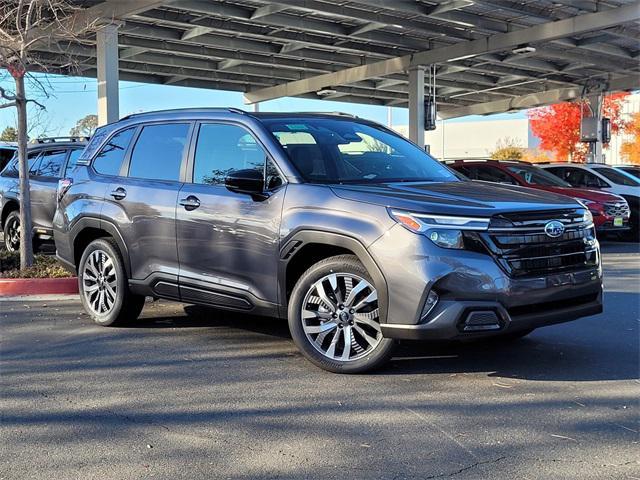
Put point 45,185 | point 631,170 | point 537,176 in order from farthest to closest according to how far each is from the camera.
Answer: point 631,170 → point 537,176 → point 45,185

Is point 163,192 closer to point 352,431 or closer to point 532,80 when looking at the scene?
point 352,431

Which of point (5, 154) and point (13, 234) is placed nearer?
point (13, 234)

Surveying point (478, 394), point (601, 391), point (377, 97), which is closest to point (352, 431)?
point (478, 394)

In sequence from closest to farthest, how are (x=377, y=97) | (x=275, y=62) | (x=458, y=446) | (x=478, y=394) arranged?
(x=458, y=446) → (x=478, y=394) → (x=275, y=62) → (x=377, y=97)

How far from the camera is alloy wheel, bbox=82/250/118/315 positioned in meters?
6.68

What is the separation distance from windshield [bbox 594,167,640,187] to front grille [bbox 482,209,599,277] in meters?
11.6

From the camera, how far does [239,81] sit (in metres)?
31.1

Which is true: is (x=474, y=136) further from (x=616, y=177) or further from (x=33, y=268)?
(x=33, y=268)

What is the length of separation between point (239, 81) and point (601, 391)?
27.9 m

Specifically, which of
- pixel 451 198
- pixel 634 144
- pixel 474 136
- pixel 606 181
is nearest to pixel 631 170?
pixel 606 181

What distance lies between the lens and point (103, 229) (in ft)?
Result: 22.1

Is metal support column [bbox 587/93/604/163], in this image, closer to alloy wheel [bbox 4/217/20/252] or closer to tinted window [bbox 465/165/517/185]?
tinted window [bbox 465/165/517/185]

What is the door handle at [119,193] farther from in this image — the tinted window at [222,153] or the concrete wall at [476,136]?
the concrete wall at [476,136]

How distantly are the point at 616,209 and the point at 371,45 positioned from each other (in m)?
12.3
